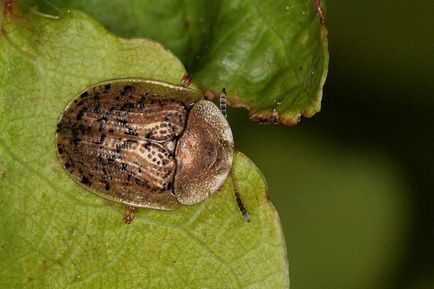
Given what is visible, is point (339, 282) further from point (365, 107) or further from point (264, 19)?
point (264, 19)

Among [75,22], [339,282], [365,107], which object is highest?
[75,22]

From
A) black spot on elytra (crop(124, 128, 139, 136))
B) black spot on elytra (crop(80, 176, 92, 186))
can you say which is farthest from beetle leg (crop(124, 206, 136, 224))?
black spot on elytra (crop(124, 128, 139, 136))

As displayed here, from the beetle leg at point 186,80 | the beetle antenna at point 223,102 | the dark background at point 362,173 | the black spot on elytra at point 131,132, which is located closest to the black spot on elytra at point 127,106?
the black spot on elytra at point 131,132

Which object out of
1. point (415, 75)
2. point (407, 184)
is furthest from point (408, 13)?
point (407, 184)

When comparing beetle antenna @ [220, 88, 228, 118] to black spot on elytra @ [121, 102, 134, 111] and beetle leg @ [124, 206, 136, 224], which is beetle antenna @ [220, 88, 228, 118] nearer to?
black spot on elytra @ [121, 102, 134, 111]

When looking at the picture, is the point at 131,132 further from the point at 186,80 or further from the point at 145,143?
the point at 186,80

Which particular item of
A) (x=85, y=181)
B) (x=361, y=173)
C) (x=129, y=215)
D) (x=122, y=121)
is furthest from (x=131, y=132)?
(x=361, y=173)
